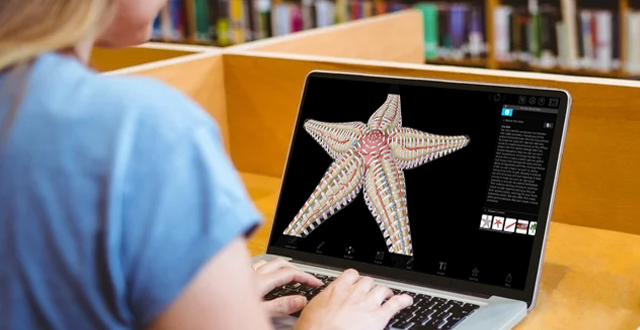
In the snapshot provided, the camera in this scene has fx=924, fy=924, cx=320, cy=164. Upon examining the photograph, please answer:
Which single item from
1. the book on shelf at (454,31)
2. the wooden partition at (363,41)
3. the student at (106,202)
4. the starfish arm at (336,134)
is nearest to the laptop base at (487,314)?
the starfish arm at (336,134)

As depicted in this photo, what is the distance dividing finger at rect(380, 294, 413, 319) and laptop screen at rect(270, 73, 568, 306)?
11 cm

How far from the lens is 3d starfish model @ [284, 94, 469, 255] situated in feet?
4.34

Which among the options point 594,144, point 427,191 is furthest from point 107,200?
point 594,144

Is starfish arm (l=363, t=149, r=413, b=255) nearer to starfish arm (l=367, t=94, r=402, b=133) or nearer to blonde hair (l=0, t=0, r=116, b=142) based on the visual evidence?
starfish arm (l=367, t=94, r=402, b=133)

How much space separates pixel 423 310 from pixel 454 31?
3.27 metres

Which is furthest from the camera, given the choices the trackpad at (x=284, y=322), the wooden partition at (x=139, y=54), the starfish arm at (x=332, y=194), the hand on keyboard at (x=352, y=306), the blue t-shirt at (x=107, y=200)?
the wooden partition at (x=139, y=54)

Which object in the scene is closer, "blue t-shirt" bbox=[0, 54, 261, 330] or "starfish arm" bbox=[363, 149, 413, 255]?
"blue t-shirt" bbox=[0, 54, 261, 330]

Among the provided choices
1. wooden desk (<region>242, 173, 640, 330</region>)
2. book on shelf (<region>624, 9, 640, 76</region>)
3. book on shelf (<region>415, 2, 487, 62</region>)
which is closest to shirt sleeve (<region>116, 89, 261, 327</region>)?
wooden desk (<region>242, 173, 640, 330</region>)

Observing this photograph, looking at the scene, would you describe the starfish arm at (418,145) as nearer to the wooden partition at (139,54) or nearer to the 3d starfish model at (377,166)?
the 3d starfish model at (377,166)

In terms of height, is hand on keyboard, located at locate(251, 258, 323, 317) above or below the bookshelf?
above

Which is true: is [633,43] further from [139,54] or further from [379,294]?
[379,294]

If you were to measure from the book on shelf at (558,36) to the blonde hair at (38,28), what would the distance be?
3.54 m

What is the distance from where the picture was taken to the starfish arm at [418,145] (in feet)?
4.33

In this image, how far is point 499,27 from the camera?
420cm
